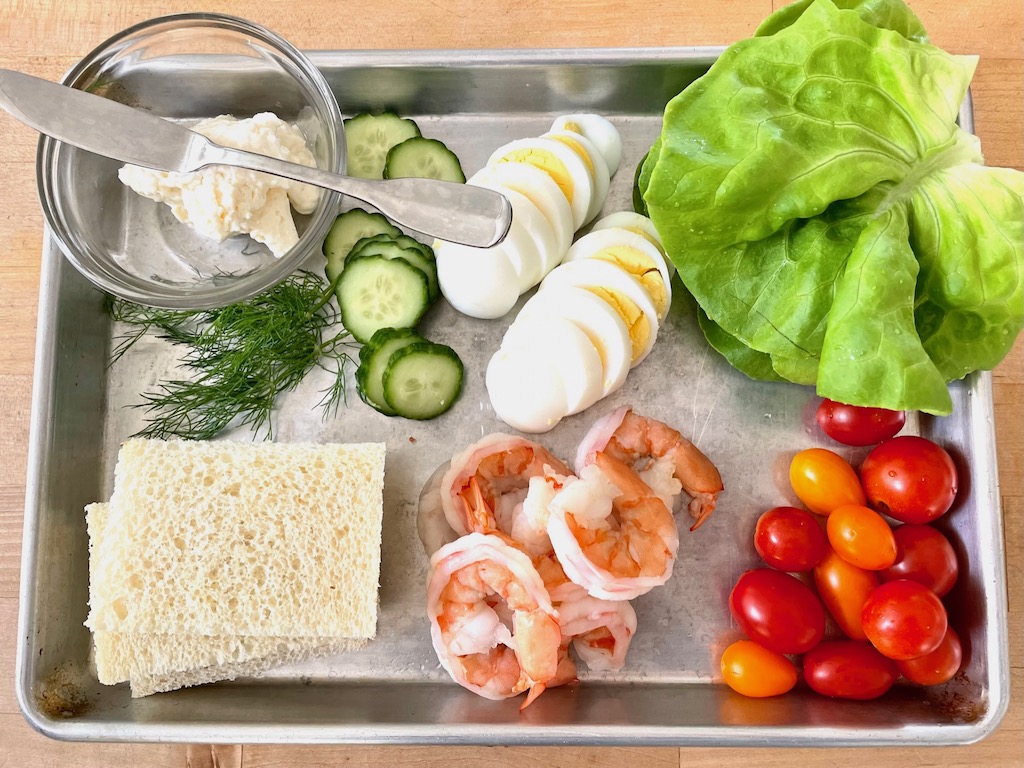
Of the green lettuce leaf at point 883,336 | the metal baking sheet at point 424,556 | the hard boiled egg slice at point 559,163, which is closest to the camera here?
the green lettuce leaf at point 883,336

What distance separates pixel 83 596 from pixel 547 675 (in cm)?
119

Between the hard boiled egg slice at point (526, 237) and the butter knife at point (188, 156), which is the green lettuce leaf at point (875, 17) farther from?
the butter knife at point (188, 156)

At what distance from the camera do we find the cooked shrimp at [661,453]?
2.04 meters

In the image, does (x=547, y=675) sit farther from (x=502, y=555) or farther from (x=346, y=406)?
(x=346, y=406)

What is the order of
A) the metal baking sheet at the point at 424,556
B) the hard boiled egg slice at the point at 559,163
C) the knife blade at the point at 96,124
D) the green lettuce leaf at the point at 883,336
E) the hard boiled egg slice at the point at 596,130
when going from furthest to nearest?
the hard boiled egg slice at the point at 596,130 < the hard boiled egg slice at the point at 559,163 < the metal baking sheet at the point at 424,556 < the knife blade at the point at 96,124 < the green lettuce leaf at the point at 883,336

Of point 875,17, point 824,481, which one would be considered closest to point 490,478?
point 824,481

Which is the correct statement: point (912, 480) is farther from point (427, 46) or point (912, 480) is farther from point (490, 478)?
point (427, 46)

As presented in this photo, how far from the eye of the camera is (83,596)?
6.78 ft

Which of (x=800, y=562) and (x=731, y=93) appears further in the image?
(x=800, y=562)

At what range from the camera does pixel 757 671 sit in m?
1.98

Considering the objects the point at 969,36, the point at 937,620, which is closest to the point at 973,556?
the point at 937,620

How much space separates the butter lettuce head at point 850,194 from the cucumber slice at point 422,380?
2.08 ft

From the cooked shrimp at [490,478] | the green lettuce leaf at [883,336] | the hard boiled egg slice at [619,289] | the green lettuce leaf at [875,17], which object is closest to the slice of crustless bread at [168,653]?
the cooked shrimp at [490,478]

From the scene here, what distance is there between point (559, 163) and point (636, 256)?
0.30 meters
